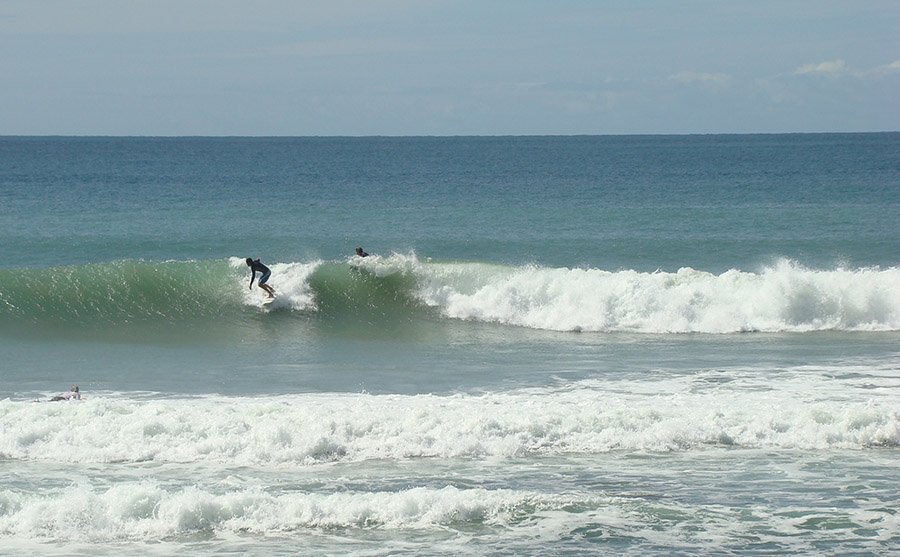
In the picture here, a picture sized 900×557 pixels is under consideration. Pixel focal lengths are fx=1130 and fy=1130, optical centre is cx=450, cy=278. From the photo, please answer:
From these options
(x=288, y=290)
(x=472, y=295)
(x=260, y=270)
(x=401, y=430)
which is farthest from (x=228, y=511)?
(x=472, y=295)

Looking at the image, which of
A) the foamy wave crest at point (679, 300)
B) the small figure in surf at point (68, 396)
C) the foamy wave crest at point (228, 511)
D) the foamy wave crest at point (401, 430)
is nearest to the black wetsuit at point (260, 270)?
the foamy wave crest at point (679, 300)

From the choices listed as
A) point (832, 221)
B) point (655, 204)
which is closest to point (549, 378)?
point (832, 221)

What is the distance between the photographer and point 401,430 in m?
13.7

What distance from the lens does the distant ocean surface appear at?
35.5ft

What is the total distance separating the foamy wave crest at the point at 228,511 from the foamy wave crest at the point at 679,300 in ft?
38.5

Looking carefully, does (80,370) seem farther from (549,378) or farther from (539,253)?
(539,253)

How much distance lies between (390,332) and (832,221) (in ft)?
70.5

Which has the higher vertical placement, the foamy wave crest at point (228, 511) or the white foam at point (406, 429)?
the white foam at point (406, 429)

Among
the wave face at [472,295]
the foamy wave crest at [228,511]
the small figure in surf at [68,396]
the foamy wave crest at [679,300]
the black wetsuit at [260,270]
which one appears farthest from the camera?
the black wetsuit at [260,270]

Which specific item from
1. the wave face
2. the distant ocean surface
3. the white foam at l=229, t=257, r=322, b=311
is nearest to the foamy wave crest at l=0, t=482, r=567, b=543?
the distant ocean surface

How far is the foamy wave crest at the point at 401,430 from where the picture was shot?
1321 cm

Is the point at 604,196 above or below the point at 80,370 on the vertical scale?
above

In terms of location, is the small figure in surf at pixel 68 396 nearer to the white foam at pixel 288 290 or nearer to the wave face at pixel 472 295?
the wave face at pixel 472 295

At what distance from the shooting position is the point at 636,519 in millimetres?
10742
